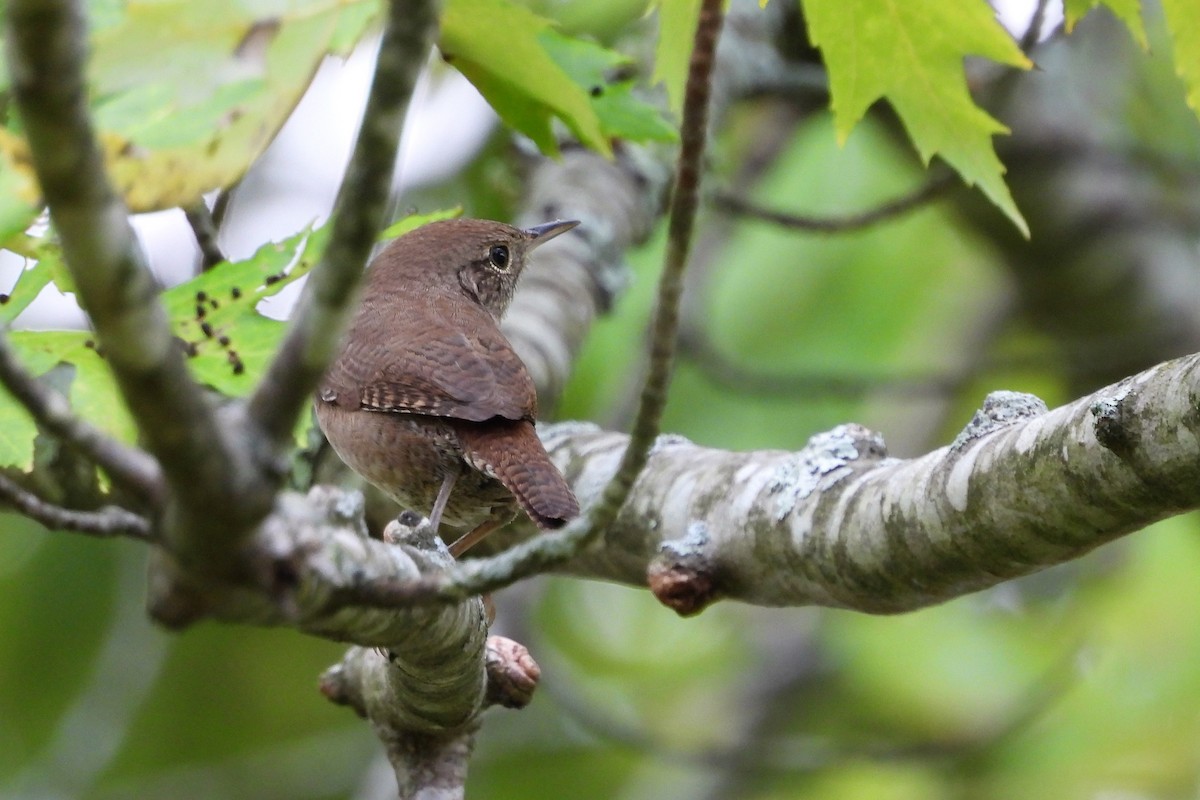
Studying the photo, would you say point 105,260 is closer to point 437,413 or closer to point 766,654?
point 437,413

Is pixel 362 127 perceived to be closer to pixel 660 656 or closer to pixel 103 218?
pixel 103 218

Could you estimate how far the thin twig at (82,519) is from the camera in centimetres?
132

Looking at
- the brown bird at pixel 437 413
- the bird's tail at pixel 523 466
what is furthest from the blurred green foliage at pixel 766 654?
the bird's tail at pixel 523 466

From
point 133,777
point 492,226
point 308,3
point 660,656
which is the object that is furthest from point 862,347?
point 308,3

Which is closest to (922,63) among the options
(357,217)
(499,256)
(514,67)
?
(514,67)

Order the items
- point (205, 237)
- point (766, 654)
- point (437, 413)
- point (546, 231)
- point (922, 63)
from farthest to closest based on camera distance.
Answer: point (766, 654) < point (546, 231) < point (437, 413) < point (205, 237) < point (922, 63)

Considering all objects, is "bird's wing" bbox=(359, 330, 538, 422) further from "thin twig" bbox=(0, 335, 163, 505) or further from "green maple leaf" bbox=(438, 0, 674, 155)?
"thin twig" bbox=(0, 335, 163, 505)

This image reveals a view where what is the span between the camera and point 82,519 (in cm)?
148

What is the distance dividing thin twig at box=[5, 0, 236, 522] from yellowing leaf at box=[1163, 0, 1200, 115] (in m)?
1.64

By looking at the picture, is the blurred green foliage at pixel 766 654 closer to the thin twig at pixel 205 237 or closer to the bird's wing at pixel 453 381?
the bird's wing at pixel 453 381

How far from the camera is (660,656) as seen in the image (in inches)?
285

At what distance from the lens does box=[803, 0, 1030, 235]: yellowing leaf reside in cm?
212

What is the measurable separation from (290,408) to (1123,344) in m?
5.11

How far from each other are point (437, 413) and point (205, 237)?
72cm
